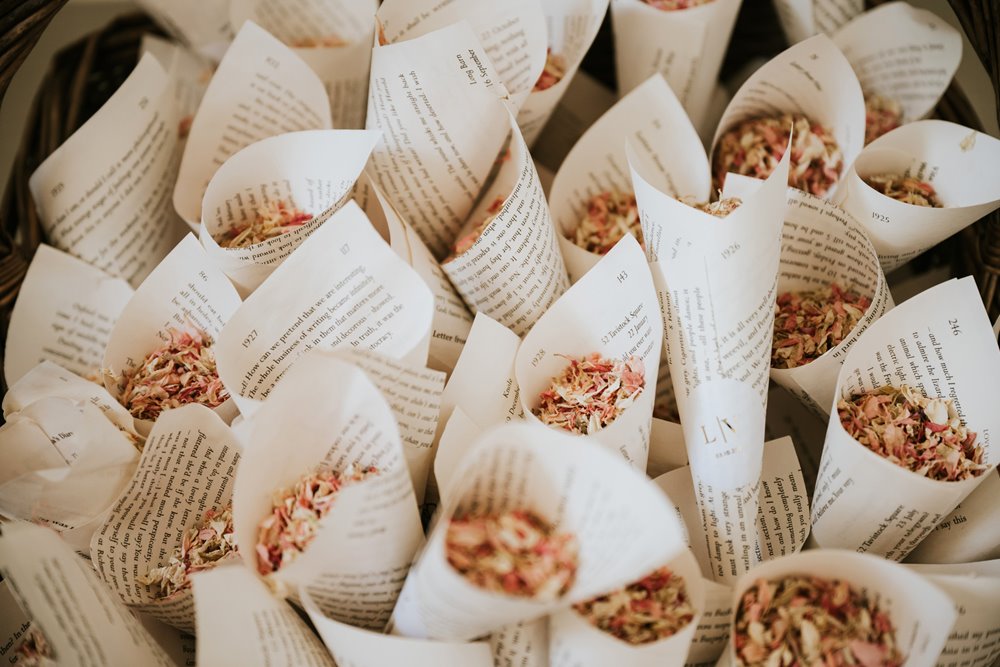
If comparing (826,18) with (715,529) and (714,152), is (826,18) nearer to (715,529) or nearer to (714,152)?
(714,152)

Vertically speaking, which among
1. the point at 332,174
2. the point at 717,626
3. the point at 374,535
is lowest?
the point at 717,626

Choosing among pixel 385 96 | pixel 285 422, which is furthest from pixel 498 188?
pixel 285 422

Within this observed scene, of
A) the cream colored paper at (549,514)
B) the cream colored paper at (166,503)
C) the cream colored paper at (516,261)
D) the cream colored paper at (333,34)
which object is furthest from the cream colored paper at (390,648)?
the cream colored paper at (333,34)

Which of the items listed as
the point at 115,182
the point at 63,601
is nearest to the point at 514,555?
the point at 63,601

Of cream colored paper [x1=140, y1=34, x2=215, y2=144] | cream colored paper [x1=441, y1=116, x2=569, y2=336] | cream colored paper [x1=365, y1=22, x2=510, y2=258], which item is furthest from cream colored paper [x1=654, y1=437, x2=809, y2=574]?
cream colored paper [x1=140, y1=34, x2=215, y2=144]

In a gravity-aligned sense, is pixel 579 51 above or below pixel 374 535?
above

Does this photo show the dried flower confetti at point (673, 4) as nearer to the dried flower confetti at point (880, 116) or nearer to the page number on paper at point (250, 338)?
the dried flower confetti at point (880, 116)
